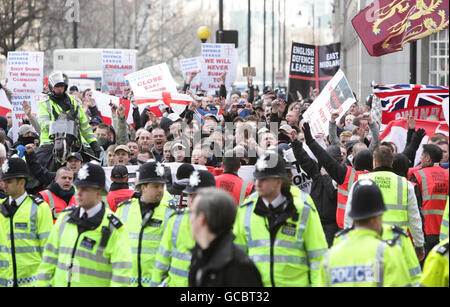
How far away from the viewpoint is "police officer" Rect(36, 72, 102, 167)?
1172 cm

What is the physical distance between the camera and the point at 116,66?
21109 mm

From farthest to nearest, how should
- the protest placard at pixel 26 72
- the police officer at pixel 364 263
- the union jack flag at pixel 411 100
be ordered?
1. the protest placard at pixel 26 72
2. the union jack flag at pixel 411 100
3. the police officer at pixel 364 263

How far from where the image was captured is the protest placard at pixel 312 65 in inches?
712

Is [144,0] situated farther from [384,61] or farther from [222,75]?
[222,75]

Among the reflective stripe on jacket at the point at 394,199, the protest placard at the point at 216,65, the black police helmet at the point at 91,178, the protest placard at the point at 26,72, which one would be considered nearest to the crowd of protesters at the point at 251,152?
the reflective stripe on jacket at the point at 394,199

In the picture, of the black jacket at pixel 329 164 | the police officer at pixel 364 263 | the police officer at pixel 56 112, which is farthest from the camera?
the police officer at pixel 56 112

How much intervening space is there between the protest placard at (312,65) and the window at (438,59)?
6735 millimetres

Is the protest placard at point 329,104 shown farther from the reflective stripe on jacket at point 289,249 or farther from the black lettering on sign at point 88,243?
the black lettering on sign at point 88,243

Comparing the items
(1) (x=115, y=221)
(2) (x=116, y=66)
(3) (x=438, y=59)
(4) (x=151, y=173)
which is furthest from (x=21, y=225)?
(3) (x=438, y=59)

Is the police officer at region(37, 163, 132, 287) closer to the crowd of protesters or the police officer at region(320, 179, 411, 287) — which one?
the crowd of protesters

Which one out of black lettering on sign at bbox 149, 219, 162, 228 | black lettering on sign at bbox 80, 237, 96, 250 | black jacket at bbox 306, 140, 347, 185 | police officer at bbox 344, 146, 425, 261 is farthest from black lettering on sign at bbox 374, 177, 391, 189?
black lettering on sign at bbox 80, 237, 96, 250

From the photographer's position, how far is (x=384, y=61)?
29.6m
